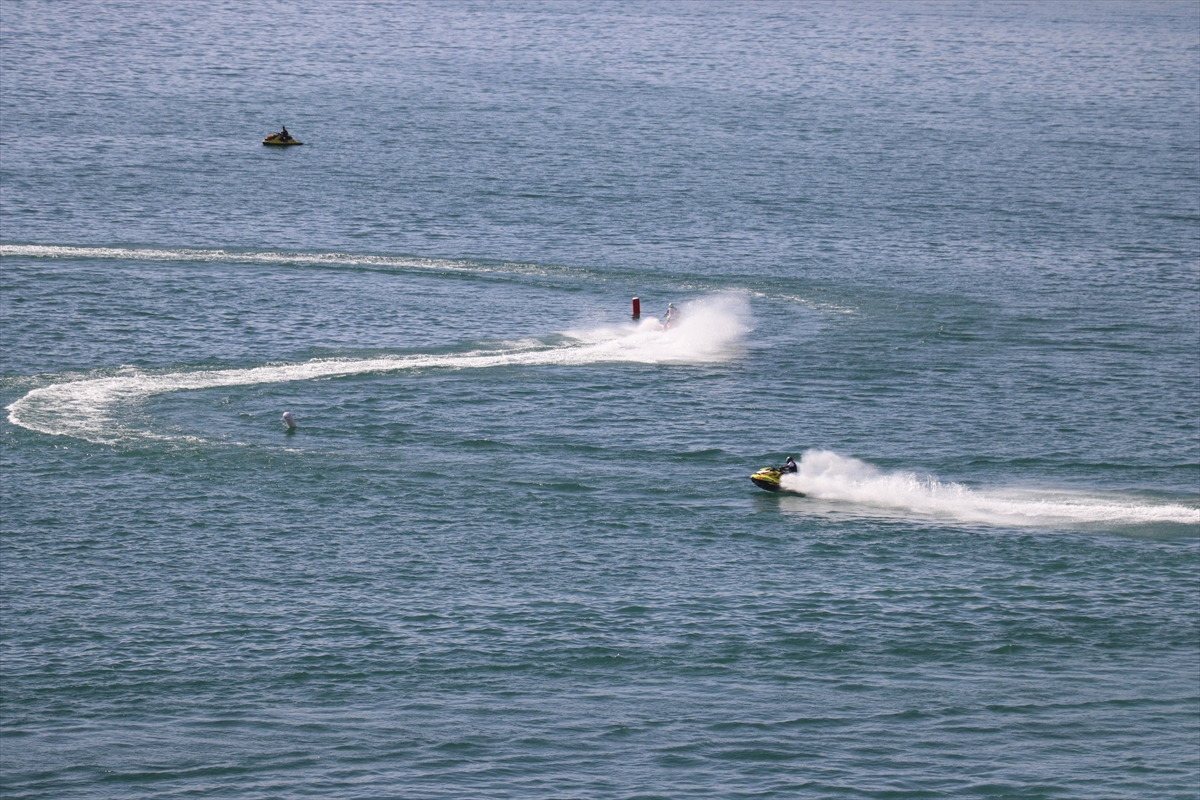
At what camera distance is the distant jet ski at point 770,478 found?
3076 inches

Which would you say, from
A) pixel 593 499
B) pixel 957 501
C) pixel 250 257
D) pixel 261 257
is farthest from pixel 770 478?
pixel 250 257

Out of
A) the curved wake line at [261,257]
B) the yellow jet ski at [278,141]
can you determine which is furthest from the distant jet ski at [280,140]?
the curved wake line at [261,257]

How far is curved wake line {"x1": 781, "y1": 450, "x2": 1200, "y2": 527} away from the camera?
2968 inches

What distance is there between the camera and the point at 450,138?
179 meters

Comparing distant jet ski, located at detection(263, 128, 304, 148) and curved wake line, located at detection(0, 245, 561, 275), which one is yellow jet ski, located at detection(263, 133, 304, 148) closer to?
distant jet ski, located at detection(263, 128, 304, 148)

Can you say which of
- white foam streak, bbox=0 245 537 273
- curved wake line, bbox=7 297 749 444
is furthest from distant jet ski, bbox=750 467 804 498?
white foam streak, bbox=0 245 537 273

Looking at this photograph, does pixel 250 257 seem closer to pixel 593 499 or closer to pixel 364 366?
pixel 364 366

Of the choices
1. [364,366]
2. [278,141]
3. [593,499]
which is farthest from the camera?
[278,141]

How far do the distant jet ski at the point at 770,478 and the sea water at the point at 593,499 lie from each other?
0.72 m

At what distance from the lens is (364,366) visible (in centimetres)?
9675

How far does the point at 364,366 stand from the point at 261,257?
31158mm

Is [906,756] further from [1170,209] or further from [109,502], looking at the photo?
[1170,209]

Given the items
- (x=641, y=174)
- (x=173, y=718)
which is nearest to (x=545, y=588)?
(x=173, y=718)

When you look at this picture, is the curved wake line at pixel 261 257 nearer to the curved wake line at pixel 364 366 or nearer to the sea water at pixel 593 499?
the sea water at pixel 593 499
